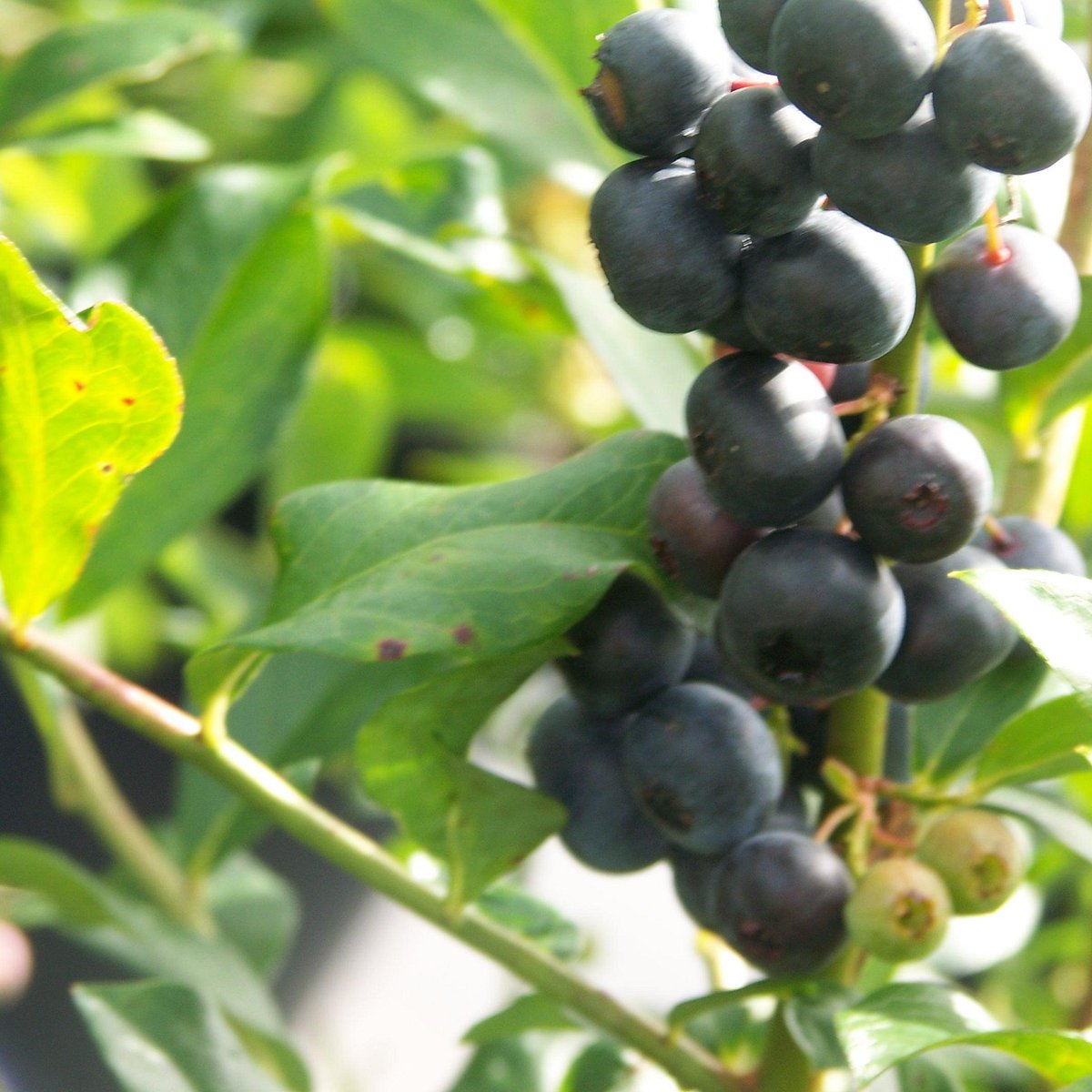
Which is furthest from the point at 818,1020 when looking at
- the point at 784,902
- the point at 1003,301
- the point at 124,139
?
the point at 124,139

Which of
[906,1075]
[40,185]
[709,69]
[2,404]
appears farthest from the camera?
[40,185]

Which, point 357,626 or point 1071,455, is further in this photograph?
point 1071,455

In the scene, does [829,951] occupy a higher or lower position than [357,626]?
lower

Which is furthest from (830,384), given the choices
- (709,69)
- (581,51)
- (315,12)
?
(315,12)

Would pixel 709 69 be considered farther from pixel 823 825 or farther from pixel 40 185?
pixel 40 185

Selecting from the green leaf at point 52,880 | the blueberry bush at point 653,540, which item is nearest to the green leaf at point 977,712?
the blueberry bush at point 653,540

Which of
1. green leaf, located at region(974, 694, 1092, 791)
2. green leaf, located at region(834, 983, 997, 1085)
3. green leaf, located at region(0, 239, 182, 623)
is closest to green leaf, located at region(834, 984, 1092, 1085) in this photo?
green leaf, located at region(834, 983, 997, 1085)

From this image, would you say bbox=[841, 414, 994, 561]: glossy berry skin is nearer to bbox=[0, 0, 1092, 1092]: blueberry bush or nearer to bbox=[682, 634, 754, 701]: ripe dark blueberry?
bbox=[0, 0, 1092, 1092]: blueberry bush
